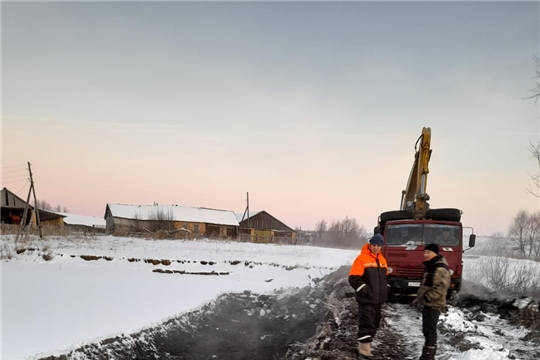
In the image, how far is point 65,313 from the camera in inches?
327

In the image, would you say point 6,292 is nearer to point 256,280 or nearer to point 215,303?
point 215,303

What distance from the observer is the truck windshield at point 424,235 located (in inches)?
423

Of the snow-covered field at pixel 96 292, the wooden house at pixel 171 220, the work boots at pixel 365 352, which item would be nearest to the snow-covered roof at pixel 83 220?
the wooden house at pixel 171 220

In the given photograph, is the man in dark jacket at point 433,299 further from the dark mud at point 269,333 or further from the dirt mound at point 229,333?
the dirt mound at point 229,333

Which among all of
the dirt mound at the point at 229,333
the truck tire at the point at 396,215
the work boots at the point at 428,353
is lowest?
the dirt mound at the point at 229,333

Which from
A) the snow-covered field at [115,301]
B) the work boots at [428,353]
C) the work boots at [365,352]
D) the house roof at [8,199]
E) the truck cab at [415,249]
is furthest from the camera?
the house roof at [8,199]

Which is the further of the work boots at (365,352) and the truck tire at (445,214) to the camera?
the truck tire at (445,214)

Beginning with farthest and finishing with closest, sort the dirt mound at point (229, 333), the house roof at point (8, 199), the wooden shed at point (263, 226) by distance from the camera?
the wooden shed at point (263, 226)
the house roof at point (8, 199)
the dirt mound at point (229, 333)

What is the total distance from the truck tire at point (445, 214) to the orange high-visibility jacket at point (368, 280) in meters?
5.73

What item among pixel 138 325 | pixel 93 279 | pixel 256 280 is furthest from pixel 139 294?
pixel 256 280

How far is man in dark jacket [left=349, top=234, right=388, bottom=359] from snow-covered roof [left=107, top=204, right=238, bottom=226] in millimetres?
54907

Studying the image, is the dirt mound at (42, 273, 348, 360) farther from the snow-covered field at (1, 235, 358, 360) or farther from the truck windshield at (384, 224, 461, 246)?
the truck windshield at (384, 224, 461, 246)

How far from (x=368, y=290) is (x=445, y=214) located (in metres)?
6.14

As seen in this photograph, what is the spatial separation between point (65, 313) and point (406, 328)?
750 cm
